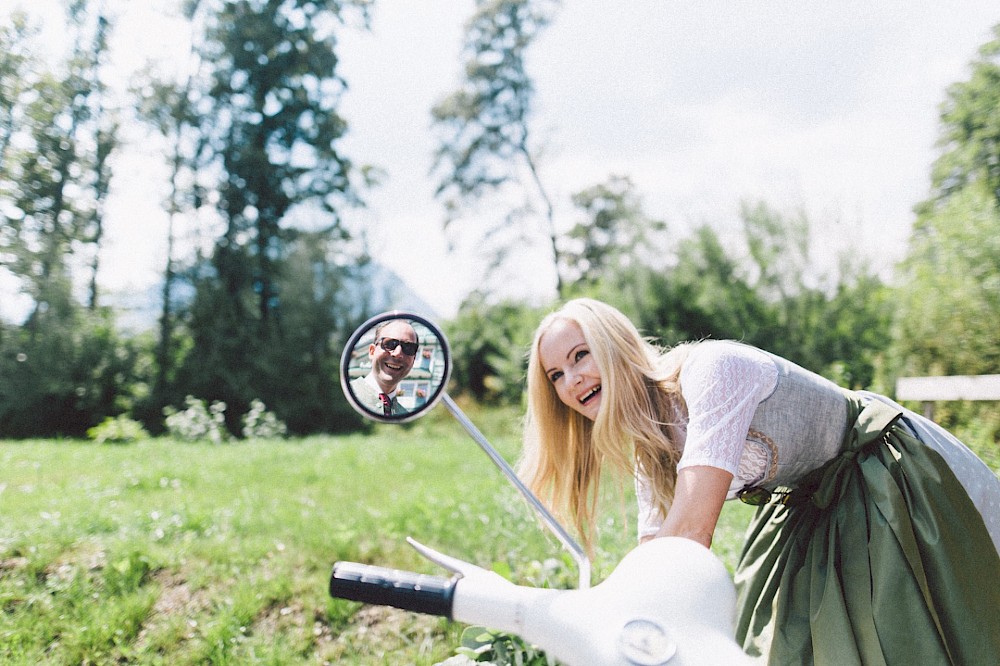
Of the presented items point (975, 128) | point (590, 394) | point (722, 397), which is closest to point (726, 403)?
point (722, 397)

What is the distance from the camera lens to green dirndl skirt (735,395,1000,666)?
1502 mm

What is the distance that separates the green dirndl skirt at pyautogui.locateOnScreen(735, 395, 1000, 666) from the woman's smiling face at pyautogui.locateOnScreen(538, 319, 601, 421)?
0.58m

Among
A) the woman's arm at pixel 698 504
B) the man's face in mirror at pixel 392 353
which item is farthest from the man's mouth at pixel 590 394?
the man's face in mirror at pixel 392 353

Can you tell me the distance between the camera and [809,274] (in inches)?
451

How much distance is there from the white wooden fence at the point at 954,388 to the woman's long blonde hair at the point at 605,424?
234 cm

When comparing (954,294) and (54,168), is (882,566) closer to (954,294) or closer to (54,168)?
(954,294)

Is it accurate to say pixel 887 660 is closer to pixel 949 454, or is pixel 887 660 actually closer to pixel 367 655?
pixel 949 454

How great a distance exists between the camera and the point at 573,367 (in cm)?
192

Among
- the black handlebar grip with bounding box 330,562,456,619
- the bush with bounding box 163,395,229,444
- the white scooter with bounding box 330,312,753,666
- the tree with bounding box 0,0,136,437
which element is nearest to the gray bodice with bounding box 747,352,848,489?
the white scooter with bounding box 330,312,753,666

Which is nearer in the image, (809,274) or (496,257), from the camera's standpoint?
(809,274)

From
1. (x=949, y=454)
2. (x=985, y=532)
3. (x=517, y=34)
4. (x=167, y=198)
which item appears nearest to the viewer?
(x=985, y=532)

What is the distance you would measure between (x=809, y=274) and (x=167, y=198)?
46.3 feet

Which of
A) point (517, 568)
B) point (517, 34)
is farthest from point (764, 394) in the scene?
point (517, 34)

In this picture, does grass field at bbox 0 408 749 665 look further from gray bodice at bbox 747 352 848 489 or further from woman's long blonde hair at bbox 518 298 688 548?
gray bodice at bbox 747 352 848 489
